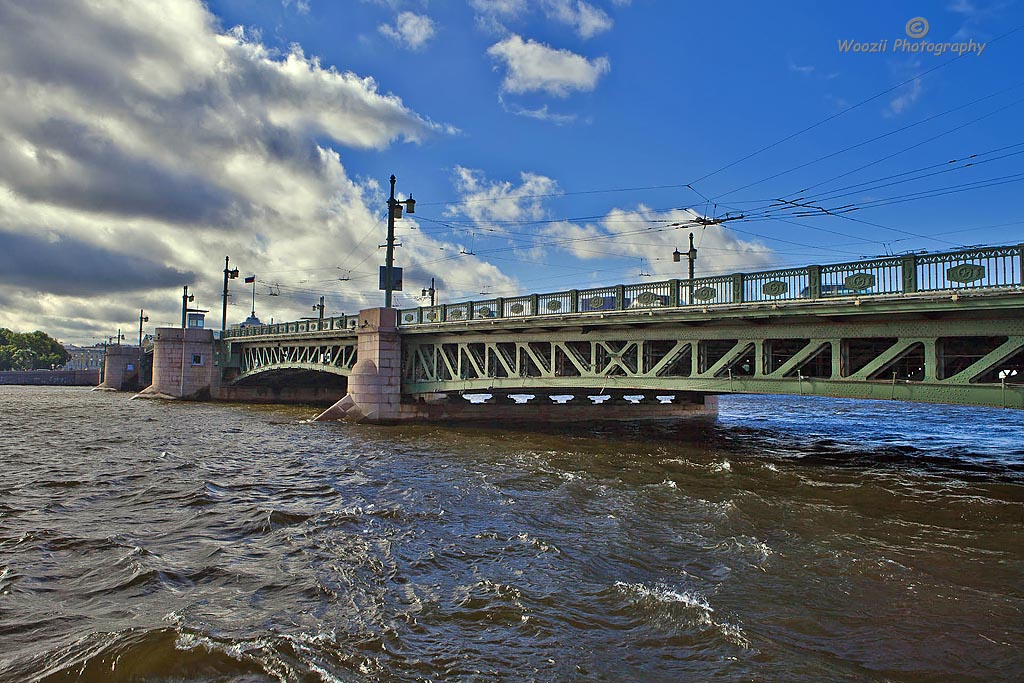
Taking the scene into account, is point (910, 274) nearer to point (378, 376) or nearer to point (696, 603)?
point (696, 603)

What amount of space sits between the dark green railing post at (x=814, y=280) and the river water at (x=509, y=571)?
15.4 ft

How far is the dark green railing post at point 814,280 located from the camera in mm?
14570

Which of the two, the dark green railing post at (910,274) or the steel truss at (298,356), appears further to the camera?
the steel truss at (298,356)

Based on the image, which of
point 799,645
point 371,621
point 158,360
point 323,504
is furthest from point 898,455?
point 158,360

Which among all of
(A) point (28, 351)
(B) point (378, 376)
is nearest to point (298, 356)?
(B) point (378, 376)

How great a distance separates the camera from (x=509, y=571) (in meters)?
7.83

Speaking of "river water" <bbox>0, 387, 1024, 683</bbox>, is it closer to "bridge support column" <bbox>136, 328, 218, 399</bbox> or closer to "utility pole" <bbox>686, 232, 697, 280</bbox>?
"utility pole" <bbox>686, 232, 697, 280</bbox>

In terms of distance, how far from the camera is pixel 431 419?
29.0m

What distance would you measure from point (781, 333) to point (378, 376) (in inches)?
739

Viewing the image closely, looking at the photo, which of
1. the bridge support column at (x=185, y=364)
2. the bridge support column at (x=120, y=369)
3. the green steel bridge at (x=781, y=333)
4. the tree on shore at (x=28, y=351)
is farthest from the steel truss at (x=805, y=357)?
the tree on shore at (x=28, y=351)

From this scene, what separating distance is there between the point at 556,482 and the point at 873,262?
8976mm

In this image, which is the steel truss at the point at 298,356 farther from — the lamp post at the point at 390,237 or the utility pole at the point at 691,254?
the utility pole at the point at 691,254

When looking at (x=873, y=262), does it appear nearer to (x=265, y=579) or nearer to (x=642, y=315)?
(x=642, y=315)

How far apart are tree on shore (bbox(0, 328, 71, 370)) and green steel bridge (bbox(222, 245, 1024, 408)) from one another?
132 m
